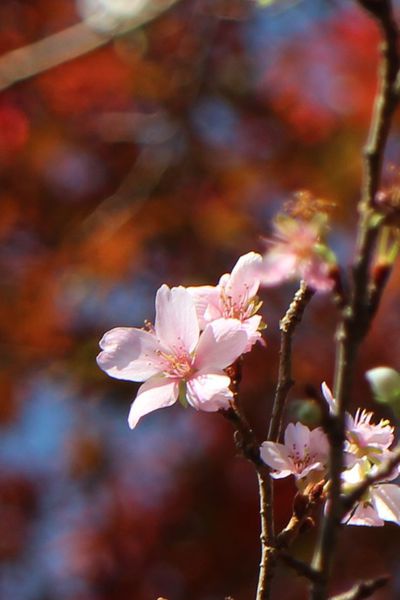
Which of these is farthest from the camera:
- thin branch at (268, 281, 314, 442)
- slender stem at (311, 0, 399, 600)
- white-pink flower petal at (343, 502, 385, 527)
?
white-pink flower petal at (343, 502, 385, 527)

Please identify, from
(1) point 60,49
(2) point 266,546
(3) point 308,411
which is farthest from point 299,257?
(1) point 60,49

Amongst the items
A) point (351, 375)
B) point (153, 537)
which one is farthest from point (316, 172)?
point (351, 375)

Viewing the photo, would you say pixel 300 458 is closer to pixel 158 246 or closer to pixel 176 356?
pixel 176 356

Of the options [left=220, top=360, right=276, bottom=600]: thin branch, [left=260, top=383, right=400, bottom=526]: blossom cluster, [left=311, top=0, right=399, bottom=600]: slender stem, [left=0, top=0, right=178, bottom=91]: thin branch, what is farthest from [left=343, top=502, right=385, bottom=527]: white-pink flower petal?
[left=0, top=0, right=178, bottom=91]: thin branch

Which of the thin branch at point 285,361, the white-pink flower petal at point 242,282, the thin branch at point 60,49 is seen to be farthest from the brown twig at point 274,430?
the thin branch at point 60,49

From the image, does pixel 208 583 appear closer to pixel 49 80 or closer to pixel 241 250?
pixel 241 250

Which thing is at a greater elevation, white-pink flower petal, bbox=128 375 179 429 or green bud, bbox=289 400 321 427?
white-pink flower petal, bbox=128 375 179 429

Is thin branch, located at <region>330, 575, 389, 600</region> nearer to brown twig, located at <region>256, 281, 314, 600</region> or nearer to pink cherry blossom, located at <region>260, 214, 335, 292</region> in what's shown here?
brown twig, located at <region>256, 281, 314, 600</region>
